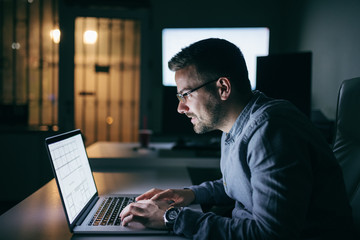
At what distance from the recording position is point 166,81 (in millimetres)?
3816

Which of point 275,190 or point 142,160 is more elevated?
point 275,190

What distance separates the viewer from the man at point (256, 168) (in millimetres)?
710

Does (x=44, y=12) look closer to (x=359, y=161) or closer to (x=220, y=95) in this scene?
(x=220, y=95)

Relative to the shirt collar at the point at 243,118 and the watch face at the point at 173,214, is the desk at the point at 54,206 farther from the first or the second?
the shirt collar at the point at 243,118

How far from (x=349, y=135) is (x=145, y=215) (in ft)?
2.61

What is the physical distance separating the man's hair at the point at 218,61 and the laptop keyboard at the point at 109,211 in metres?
0.55

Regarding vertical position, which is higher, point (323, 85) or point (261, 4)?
point (261, 4)

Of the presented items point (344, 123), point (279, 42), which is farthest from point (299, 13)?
point (344, 123)

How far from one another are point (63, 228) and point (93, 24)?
4489 mm

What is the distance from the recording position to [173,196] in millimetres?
1133

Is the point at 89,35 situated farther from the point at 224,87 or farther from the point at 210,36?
the point at 224,87

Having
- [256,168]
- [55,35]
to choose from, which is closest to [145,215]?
[256,168]

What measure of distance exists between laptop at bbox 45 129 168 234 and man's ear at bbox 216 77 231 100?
49 centimetres

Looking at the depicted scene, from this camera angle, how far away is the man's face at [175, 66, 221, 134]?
3.46 ft
